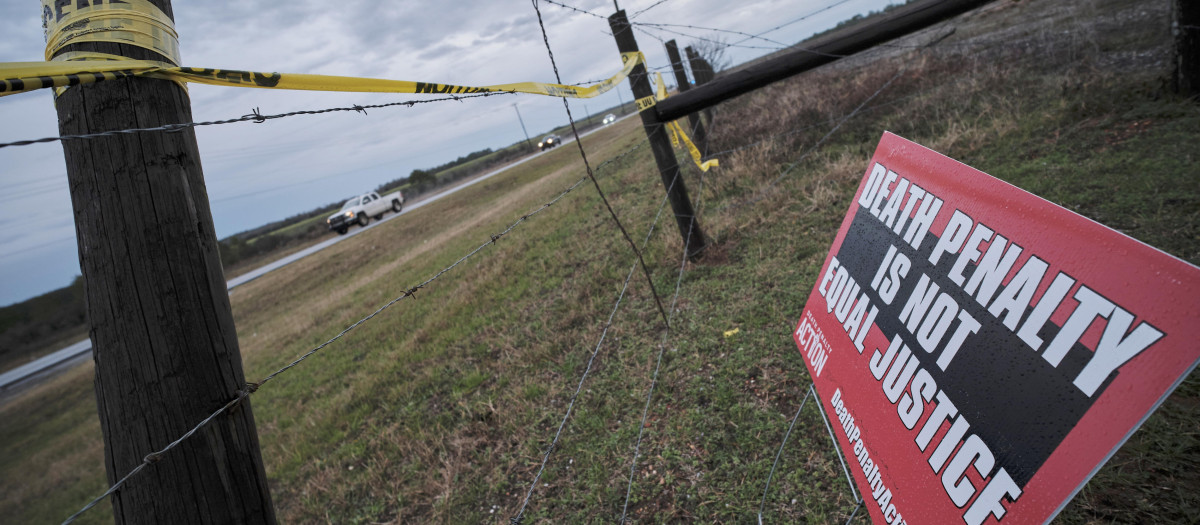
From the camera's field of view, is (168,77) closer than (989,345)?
No

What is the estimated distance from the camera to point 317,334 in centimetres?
995

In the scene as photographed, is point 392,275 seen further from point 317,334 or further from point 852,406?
point 852,406

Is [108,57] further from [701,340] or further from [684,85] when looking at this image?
[684,85]

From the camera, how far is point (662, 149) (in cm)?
511

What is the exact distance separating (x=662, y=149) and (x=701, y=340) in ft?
6.77

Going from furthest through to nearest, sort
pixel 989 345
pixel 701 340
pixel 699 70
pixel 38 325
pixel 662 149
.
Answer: pixel 38 325 → pixel 699 70 → pixel 662 149 → pixel 701 340 → pixel 989 345

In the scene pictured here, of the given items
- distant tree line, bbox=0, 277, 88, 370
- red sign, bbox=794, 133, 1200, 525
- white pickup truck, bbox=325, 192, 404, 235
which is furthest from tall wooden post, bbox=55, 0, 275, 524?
distant tree line, bbox=0, 277, 88, 370

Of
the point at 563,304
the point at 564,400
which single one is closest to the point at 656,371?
the point at 564,400

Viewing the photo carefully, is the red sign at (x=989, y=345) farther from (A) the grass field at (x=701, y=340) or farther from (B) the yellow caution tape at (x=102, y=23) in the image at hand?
(B) the yellow caution tape at (x=102, y=23)

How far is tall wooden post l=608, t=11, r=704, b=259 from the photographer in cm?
496

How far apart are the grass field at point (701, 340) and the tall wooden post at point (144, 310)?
6.53 feet

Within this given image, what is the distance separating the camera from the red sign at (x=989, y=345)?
2.63 ft

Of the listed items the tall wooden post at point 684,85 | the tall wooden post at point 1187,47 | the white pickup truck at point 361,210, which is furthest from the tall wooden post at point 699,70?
the white pickup truck at point 361,210

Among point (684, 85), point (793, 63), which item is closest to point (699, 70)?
point (684, 85)
